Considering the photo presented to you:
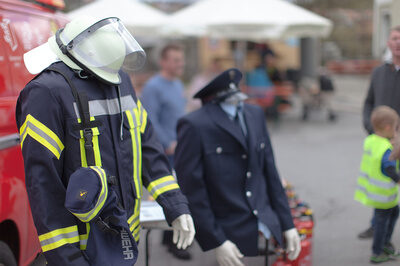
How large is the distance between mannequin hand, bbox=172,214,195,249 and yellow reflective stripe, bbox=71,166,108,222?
18.4 inches

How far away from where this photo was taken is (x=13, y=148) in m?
3.04

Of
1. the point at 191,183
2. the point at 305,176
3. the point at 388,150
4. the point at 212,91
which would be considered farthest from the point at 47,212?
the point at 305,176

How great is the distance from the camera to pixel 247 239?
327 centimetres

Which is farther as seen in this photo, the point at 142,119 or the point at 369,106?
the point at 369,106

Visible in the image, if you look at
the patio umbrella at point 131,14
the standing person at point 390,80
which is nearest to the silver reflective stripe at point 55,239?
the standing person at point 390,80

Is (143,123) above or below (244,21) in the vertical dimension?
above

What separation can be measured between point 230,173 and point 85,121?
1.35 m

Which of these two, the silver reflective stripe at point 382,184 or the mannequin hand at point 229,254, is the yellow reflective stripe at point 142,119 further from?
the silver reflective stripe at point 382,184

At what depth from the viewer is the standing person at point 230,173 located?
3207 mm

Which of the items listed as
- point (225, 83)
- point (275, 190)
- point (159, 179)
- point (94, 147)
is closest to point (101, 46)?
point (94, 147)

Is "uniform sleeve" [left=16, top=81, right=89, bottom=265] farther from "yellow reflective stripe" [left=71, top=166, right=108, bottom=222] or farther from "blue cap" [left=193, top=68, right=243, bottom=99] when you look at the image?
"blue cap" [left=193, top=68, right=243, bottom=99]

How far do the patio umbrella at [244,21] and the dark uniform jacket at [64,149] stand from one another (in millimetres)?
7894

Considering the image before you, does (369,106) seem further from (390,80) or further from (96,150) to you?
(96,150)

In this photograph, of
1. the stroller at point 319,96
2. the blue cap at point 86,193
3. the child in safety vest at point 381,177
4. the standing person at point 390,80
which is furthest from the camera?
the stroller at point 319,96
